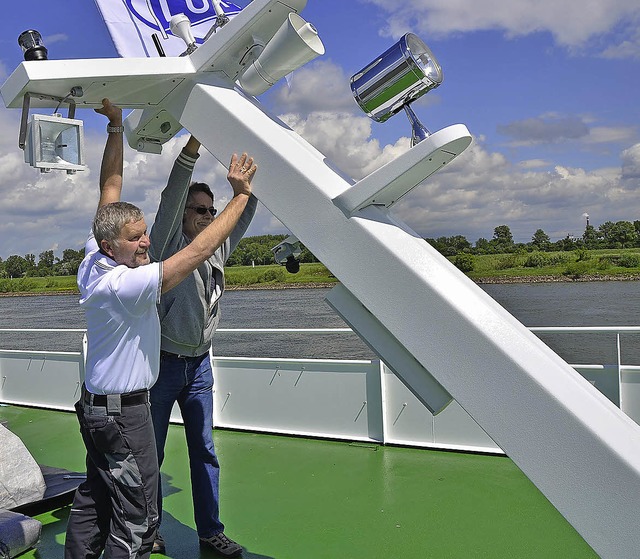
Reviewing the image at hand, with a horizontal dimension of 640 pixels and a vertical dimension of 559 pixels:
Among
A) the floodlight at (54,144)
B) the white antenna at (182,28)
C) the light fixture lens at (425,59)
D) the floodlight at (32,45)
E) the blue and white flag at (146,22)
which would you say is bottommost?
the floodlight at (54,144)

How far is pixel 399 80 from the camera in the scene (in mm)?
1357

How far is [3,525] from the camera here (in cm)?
266

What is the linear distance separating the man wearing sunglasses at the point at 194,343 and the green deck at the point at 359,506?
0.25 metres

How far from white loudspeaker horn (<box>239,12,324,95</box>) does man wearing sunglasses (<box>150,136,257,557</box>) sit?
70cm

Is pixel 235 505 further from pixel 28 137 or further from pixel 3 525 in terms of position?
pixel 28 137

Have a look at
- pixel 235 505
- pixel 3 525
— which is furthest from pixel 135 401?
pixel 235 505

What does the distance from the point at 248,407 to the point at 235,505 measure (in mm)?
1320

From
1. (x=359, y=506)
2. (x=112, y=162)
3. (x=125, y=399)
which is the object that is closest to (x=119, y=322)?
(x=125, y=399)

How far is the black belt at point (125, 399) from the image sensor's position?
1.90 metres

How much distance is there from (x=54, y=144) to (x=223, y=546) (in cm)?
170

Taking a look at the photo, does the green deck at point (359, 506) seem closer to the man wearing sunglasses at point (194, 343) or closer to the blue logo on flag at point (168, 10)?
the man wearing sunglasses at point (194, 343)

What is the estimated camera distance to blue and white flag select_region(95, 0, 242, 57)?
88.4 inches

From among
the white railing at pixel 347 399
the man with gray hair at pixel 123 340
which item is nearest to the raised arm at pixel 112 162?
the man with gray hair at pixel 123 340

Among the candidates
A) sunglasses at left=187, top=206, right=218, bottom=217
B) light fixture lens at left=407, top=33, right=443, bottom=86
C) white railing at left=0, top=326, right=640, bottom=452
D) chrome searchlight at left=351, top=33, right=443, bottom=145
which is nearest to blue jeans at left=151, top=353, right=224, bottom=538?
sunglasses at left=187, top=206, right=218, bottom=217
